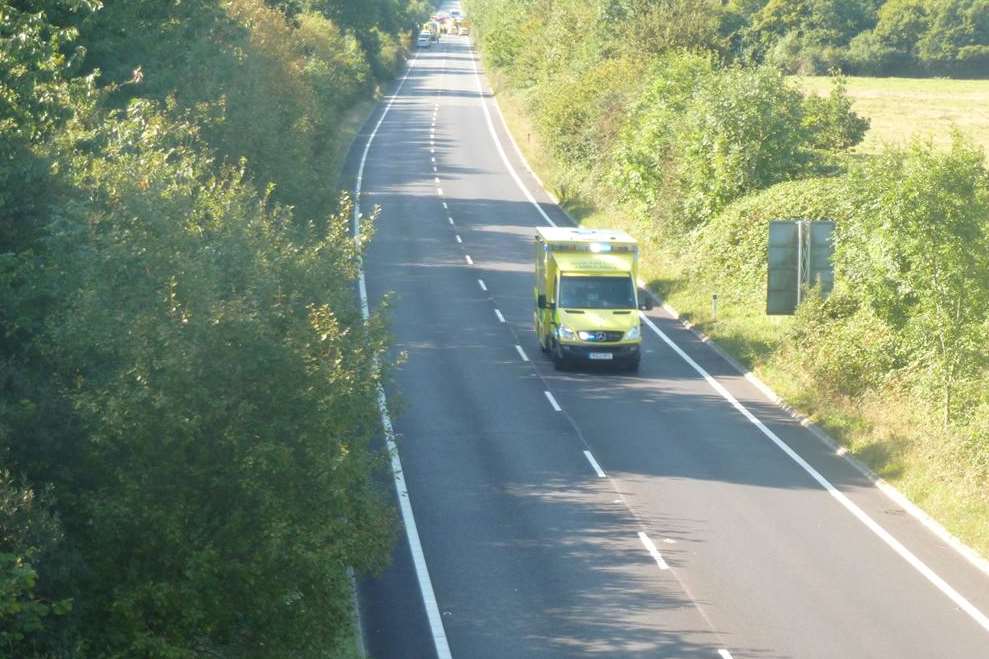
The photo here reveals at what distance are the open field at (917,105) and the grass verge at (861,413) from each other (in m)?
24.3

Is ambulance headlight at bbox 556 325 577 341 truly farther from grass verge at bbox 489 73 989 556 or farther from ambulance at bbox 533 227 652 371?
grass verge at bbox 489 73 989 556

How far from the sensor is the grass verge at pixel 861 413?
1998 centimetres

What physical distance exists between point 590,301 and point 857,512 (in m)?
10.1

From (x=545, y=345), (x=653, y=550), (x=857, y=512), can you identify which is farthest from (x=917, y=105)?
(x=653, y=550)

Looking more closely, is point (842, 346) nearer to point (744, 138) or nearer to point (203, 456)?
point (744, 138)

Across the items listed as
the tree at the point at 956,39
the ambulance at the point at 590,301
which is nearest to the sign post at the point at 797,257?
the ambulance at the point at 590,301

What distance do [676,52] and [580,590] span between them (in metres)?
39.4

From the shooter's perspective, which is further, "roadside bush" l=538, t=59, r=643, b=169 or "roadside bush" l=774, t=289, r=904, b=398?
"roadside bush" l=538, t=59, r=643, b=169

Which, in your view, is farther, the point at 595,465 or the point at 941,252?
the point at 595,465

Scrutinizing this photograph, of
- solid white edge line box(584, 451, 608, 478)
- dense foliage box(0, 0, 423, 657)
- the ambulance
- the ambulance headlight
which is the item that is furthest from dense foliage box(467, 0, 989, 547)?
dense foliage box(0, 0, 423, 657)

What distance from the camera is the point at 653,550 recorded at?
18.4 meters

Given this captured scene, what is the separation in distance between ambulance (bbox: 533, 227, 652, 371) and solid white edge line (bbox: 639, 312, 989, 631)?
6.71ft

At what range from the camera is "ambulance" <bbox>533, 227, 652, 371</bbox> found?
28.8 meters

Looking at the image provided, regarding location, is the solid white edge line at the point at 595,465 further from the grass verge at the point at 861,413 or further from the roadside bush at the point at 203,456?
the roadside bush at the point at 203,456
